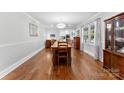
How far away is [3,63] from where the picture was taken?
151 inches

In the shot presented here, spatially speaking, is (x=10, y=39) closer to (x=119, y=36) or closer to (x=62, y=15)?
(x=119, y=36)

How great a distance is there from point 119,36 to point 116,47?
340mm

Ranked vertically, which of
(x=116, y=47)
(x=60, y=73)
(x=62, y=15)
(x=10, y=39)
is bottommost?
(x=60, y=73)

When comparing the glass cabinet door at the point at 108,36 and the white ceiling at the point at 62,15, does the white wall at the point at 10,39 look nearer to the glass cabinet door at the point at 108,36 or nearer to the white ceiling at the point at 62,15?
the white ceiling at the point at 62,15

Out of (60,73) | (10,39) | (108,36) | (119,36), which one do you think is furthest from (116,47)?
(10,39)

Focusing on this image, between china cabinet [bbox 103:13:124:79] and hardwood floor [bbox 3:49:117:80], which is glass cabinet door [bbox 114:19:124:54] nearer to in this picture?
china cabinet [bbox 103:13:124:79]

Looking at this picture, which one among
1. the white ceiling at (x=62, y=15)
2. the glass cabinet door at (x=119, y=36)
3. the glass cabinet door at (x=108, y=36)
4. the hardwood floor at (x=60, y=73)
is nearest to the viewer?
the glass cabinet door at (x=119, y=36)

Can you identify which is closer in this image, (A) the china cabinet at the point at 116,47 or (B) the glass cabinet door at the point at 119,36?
(A) the china cabinet at the point at 116,47

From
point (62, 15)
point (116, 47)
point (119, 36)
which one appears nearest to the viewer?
point (119, 36)

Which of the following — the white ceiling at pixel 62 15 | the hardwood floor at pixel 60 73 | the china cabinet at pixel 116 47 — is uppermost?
the white ceiling at pixel 62 15

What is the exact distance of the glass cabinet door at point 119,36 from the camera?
3588mm

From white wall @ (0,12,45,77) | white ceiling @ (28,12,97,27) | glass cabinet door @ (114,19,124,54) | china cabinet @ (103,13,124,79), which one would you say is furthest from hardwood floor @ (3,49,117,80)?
white ceiling @ (28,12,97,27)

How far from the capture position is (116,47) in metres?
3.85

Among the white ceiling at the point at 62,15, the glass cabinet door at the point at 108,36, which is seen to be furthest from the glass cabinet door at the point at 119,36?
the white ceiling at the point at 62,15
